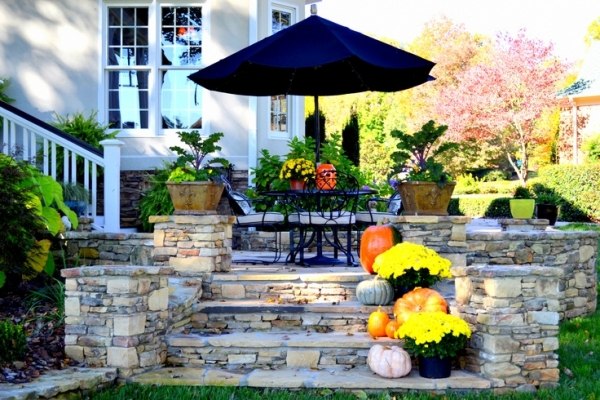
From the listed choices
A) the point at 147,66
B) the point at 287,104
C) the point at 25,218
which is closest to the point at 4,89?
the point at 147,66

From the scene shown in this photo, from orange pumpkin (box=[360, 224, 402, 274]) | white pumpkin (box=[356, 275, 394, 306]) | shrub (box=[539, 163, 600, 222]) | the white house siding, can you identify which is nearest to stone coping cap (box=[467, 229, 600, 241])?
orange pumpkin (box=[360, 224, 402, 274])

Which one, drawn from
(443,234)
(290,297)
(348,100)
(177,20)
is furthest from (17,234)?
(348,100)

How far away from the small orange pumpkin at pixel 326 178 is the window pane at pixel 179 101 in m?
3.49

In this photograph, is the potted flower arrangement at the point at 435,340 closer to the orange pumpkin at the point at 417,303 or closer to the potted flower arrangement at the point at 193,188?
the orange pumpkin at the point at 417,303

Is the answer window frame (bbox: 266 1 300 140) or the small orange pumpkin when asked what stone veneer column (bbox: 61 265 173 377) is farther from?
window frame (bbox: 266 1 300 140)

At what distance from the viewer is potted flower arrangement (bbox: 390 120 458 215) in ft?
19.0

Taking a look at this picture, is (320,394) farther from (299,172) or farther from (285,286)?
(299,172)

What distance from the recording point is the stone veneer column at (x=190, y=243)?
5.73 metres

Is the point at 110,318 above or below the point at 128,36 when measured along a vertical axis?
below

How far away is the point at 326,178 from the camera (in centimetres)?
→ 658

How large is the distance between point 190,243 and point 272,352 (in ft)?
4.75

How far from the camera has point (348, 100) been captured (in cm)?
3091

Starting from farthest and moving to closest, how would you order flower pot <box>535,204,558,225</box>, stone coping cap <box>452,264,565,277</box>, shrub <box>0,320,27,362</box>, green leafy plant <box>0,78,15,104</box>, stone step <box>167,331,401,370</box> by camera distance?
flower pot <box>535,204,558,225</box> < green leafy plant <box>0,78,15,104</box> < stone step <box>167,331,401,370</box> < stone coping cap <box>452,264,565,277</box> < shrub <box>0,320,27,362</box>

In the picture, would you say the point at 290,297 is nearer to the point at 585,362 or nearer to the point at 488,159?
the point at 585,362
